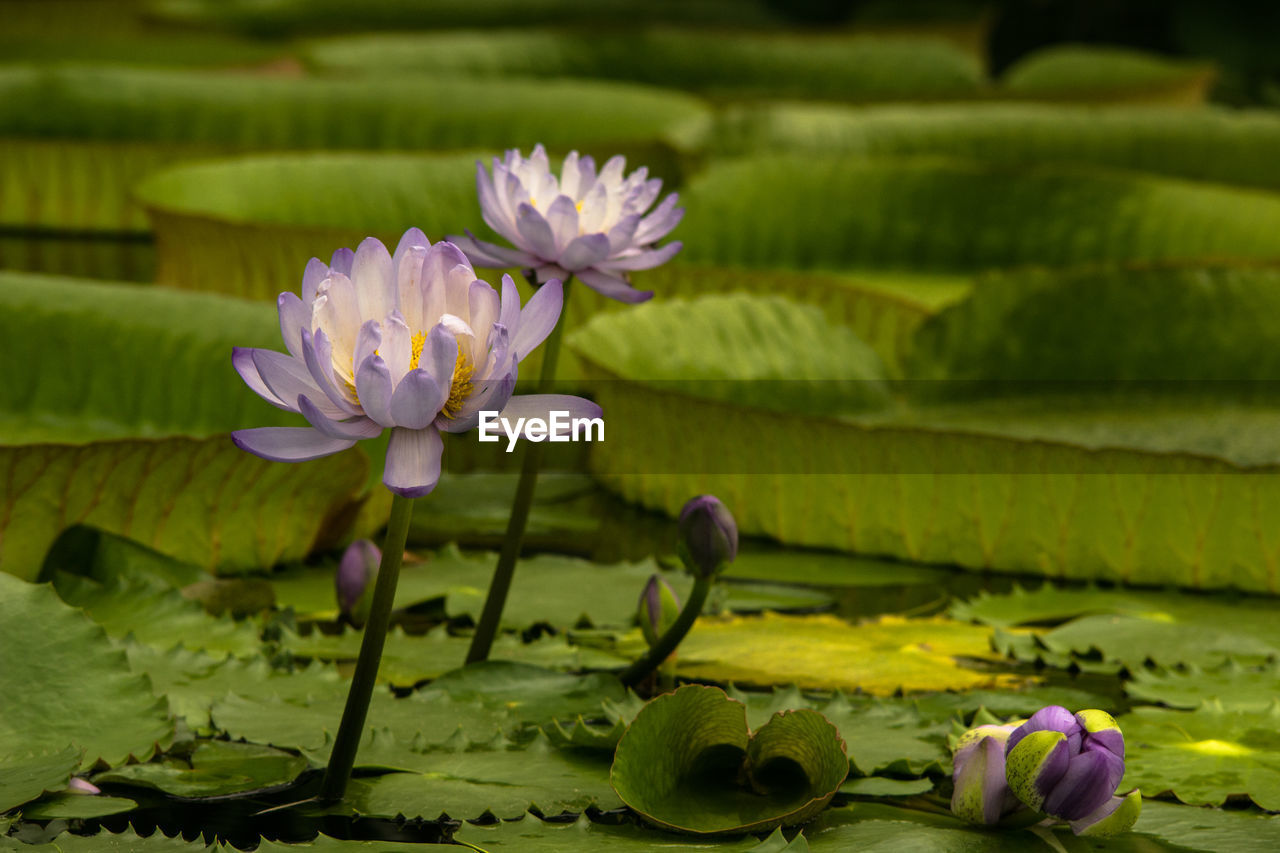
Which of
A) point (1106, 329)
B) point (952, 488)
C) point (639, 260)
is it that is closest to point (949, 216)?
point (1106, 329)

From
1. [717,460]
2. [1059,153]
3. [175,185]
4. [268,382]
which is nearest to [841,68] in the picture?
[1059,153]

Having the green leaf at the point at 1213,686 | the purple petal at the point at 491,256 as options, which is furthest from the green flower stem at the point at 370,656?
the green leaf at the point at 1213,686

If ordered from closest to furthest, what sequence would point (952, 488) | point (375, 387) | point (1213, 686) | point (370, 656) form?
point (375, 387)
point (370, 656)
point (1213, 686)
point (952, 488)

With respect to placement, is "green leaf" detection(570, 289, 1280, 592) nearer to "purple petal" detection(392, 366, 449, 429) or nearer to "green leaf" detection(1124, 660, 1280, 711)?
"green leaf" detection(1124, 660, 1280, 711)

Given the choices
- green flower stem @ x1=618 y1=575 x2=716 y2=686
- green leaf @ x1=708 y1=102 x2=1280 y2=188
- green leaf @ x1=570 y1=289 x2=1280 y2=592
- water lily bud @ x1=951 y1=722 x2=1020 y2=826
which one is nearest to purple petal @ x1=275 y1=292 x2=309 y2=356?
green flower stem @ x1=618 y1=575 x2=716 y2=686

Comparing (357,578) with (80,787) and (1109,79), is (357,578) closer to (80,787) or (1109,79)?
→ (80,787)

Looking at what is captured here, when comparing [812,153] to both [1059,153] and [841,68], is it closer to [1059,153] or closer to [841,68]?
[1059,153]

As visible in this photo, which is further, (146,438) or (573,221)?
(146,438)
